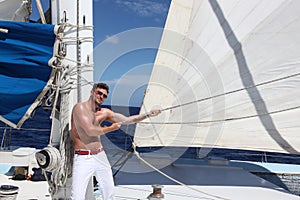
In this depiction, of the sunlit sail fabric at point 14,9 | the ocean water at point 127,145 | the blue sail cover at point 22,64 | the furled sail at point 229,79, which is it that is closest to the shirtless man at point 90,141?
the ocean water at point 127,145

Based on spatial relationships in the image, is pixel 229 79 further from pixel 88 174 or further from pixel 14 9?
pixel 14 9

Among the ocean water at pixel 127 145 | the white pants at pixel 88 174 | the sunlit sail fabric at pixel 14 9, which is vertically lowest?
the white pants at pixel 88 174

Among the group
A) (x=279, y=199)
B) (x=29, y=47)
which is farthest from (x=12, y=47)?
(x=279, y=199)

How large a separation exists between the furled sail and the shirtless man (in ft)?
4.00

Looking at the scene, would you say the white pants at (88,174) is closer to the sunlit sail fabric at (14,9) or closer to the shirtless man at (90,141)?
the shirtless man at (90,141)

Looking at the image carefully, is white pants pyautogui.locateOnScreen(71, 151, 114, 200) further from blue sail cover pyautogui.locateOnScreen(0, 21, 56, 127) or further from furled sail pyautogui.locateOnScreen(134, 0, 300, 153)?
furled sail pyautogui.locateOnScreen(134, 0, 300, 153)

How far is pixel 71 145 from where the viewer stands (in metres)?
3.25

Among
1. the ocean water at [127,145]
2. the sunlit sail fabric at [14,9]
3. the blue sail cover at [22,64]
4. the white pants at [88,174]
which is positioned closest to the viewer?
the white pants at [88,174]

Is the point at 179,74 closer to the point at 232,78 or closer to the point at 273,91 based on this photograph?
the point at 232,78

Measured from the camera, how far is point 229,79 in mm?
3986

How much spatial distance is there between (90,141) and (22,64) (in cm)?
103

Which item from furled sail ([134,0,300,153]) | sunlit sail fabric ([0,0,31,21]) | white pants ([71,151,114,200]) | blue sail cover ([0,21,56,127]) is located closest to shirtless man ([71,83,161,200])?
white pants ([71,151,114,200])

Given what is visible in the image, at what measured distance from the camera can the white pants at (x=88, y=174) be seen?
287 centimetres

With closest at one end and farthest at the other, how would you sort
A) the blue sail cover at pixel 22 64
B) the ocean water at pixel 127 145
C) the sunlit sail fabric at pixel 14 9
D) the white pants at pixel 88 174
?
the white pants at pixel 88 174, the blue sail cover at pixel 22 64, the sunlit sail fabric at pixel 14 9, the ocean water at pixel 127 145
